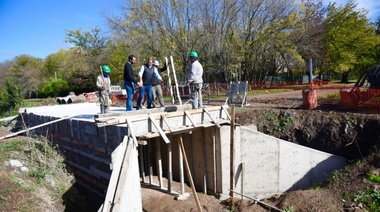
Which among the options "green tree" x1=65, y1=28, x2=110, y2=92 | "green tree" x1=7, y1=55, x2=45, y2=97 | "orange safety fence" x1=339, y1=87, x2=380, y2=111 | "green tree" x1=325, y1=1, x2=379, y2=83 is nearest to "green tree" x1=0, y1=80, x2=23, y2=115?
"green tree" x1=65, y1=28, x2=110, y2=92

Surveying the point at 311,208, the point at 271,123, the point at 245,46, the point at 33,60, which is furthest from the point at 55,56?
the point at 311,208

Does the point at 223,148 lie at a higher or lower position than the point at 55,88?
lower

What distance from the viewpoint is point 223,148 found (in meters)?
10.6

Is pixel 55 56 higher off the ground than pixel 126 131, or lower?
higher

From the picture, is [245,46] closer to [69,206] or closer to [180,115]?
[180,115]

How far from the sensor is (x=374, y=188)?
340 inches

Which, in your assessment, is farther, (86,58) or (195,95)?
(86,58)

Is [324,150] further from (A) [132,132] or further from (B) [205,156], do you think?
(A) [132,132]

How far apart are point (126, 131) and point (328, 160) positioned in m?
→ 8.49

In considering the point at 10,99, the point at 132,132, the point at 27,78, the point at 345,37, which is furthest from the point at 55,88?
the point at 132,132

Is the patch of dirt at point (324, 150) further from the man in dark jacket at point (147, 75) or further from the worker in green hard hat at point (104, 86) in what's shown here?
the man in dark jacket at point (147, 75)

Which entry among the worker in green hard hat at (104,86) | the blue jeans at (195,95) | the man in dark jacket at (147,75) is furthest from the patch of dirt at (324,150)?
the man in dark jacket at (147,75)

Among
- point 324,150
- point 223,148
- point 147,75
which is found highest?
point 147,75

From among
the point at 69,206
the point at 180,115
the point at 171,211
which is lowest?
the point at 171,211
